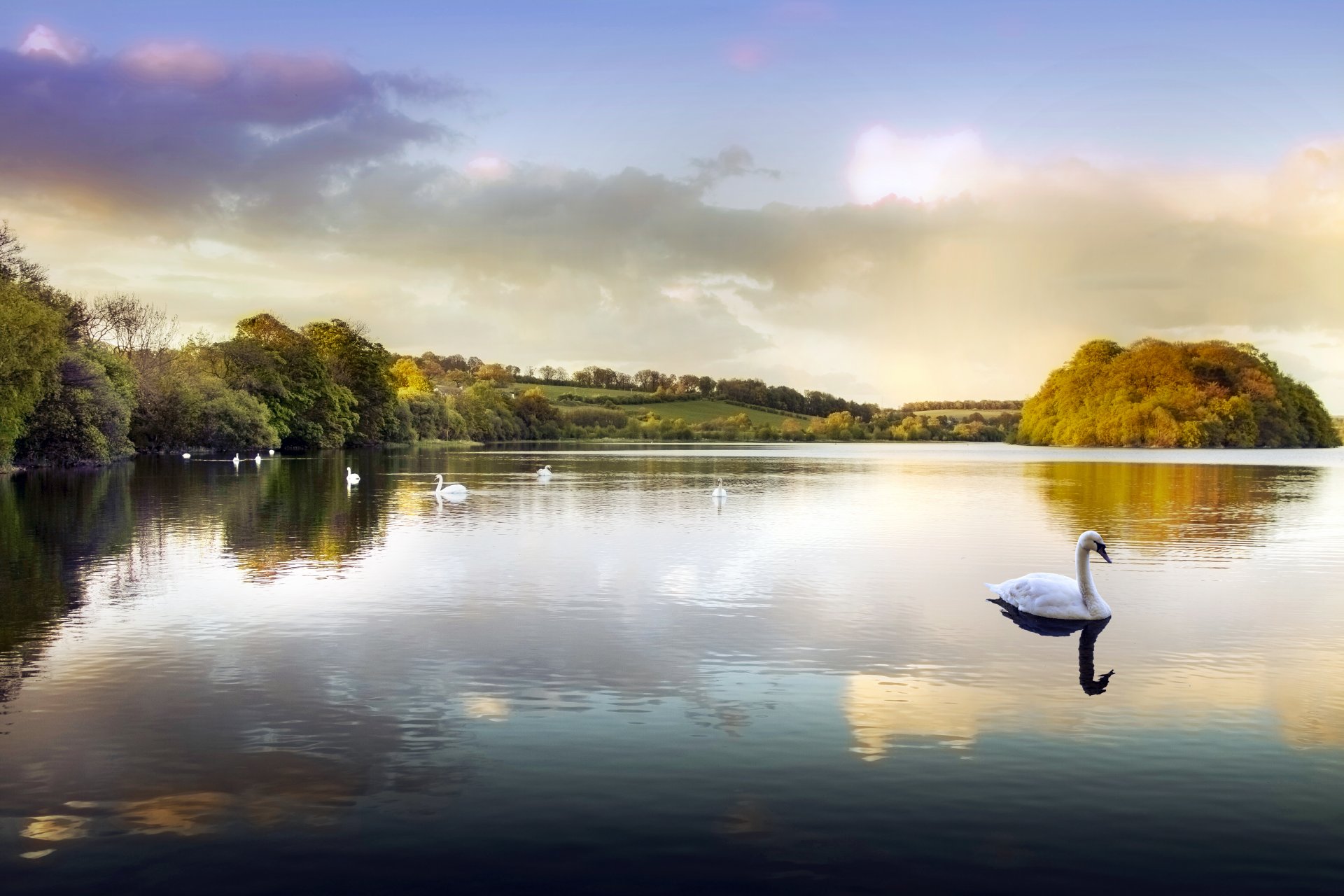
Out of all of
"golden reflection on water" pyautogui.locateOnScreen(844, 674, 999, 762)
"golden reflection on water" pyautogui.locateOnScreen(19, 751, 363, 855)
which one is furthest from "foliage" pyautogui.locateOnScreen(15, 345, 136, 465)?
"golden reflection on water" pyautogui.locateOnScreen(844, 674, 999, 762)

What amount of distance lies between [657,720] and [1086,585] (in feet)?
29.3

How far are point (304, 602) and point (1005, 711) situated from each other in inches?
470

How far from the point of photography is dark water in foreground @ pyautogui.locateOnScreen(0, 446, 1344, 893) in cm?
792

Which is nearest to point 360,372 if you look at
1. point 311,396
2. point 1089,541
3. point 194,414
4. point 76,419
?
point 311,396

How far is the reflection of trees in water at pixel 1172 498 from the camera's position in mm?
31172

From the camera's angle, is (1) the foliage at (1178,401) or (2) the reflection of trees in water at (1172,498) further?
(1) the foliage at (1178,401)

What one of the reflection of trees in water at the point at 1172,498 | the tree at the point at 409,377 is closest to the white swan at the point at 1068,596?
the reflection of trees in water at the point at 1172,498

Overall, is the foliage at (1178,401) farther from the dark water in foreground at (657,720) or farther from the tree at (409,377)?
the dark water in foreground at (657,720)

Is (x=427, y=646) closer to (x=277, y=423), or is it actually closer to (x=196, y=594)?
(x=196, y=594)

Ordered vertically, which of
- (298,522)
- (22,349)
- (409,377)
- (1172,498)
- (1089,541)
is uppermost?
(409,377)

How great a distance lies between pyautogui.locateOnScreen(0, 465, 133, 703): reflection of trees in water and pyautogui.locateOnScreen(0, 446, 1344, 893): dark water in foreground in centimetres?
15

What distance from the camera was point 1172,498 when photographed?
4434cm

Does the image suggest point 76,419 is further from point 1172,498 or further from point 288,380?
point 1172,498

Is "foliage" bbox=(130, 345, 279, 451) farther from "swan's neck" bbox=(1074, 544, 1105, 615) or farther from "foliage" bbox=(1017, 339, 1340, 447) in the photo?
"foliage" bbox=(1017, 339, 1340, 447)
